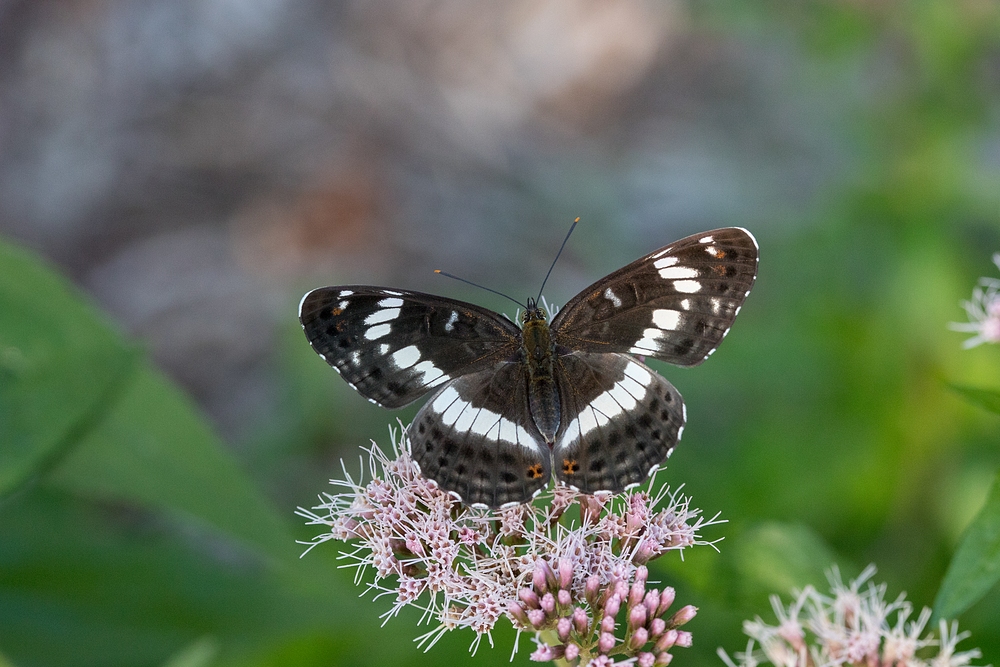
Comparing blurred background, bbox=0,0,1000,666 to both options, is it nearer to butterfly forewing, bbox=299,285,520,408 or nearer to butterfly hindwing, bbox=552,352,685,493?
butterfly hindwing, bbox=552,352,685,493

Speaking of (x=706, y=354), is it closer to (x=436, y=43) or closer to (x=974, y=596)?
(x=974, y=596)

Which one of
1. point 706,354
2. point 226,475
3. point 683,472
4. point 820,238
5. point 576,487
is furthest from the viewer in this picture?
point 820,238

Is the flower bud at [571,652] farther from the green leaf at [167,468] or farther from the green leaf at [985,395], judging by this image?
the green leaf at [167,468]

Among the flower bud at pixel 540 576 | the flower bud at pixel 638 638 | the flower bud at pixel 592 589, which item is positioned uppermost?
the flower bud at pixel 540 576

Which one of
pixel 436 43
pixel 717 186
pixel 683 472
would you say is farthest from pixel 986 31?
pixel 436 43

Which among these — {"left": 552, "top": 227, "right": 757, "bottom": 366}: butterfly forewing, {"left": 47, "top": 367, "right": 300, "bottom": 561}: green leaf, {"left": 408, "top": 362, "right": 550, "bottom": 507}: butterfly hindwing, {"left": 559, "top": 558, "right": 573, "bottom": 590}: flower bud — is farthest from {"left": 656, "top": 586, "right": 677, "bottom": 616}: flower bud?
{"left": 47, "top": 367, "right": 300, "bottom": 561}: green leaf

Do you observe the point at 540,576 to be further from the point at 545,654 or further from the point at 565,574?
the point at 545,654

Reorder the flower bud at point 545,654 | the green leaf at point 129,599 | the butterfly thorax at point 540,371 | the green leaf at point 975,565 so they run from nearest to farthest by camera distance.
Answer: the green leaf at point 975,565, the flower bud at point 545,654, the butterfly thorax at point 540,371, the green leaf at point 129,599

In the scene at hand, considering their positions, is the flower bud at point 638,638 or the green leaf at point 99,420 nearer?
the flower bud at point 638,638

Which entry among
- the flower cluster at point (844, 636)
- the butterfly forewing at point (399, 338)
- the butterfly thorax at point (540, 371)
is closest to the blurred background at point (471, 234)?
the flower cluster at point (844, 636)
